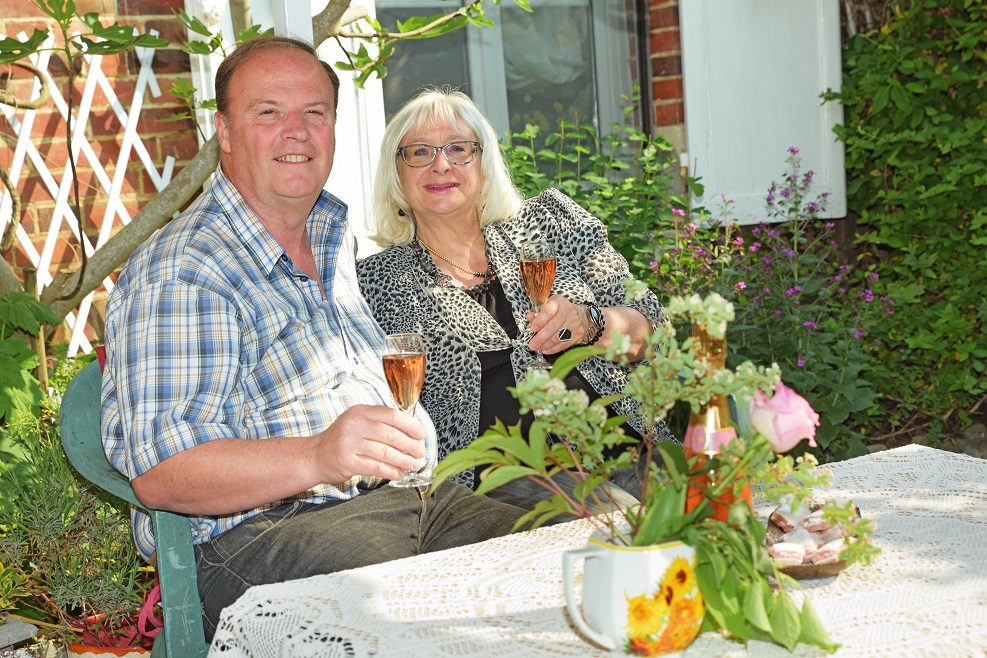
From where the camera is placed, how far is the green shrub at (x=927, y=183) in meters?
4.21

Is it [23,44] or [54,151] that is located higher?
[23,44]

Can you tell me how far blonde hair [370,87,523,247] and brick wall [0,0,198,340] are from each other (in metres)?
1.06

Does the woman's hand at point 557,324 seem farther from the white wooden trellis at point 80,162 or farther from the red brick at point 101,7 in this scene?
the red brick at point 101,7

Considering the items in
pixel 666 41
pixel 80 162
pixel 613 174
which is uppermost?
pixel 666 41

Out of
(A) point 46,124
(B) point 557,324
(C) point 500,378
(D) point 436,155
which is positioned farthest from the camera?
(A) point 46,124

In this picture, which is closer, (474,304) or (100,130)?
(474,304)

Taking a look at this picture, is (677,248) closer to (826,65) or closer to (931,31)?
(826,65)

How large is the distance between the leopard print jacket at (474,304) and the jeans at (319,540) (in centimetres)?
34

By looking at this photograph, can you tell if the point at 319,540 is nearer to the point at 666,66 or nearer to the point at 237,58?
the point at 237,58

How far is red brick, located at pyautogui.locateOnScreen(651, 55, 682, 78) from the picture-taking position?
4.10 meters

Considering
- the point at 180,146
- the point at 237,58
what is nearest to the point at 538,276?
the point at 237,58

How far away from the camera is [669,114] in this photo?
4133 mm

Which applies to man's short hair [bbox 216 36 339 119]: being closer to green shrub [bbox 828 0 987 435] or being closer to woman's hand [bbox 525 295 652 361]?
woman's hand [bbox 525 295 652 361]

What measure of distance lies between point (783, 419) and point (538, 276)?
976 millimetres
